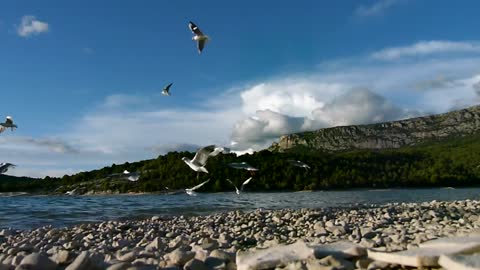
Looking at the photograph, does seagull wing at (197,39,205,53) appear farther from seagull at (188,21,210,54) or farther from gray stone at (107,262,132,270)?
gray stone at (107,262,132,270)

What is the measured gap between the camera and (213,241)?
472 inches

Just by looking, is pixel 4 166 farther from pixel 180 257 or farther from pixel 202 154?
pixel 180 257

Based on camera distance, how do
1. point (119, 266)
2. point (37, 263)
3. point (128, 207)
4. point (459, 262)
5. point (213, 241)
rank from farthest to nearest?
point (128, 207) → point (213, 241) → point (37, 263) → point (119, 266) → point (459, 262)

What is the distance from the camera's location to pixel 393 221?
1642 cm

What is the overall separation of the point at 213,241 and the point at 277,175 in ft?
292

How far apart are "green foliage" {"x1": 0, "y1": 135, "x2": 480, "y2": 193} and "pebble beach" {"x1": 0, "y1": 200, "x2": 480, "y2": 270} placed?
54918 mm

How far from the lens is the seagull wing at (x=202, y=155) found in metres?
14.7

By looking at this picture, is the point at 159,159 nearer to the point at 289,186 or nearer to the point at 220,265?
the point at 289,186

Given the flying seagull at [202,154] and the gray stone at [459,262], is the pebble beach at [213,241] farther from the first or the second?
the flying seagull at [202,154]

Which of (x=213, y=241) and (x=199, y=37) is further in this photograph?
(x=199, y=37)

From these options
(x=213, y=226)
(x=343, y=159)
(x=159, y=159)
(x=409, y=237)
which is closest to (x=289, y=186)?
(x=159, y=159)

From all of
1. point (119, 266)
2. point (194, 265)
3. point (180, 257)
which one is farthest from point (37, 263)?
point (194, 265)

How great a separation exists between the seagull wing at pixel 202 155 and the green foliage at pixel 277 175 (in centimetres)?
5603

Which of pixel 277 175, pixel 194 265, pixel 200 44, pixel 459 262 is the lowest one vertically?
pixel 194 265
